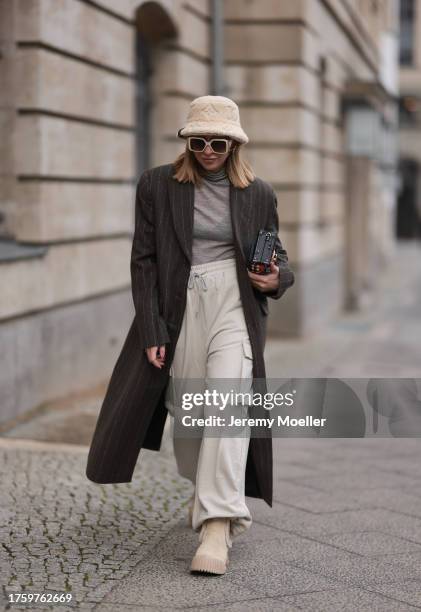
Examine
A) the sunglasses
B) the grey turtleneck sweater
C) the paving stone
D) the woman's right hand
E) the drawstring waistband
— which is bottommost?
the paving stone

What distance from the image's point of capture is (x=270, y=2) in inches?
488

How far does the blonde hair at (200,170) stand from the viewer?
4188mm

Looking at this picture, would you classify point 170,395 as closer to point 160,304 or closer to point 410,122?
point 160,304

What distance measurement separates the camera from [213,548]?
13.5 feet

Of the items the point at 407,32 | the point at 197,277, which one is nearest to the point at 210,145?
the point at 197,277

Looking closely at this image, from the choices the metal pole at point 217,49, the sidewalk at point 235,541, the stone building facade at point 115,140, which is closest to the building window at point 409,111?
the stone building facade at point 115,140

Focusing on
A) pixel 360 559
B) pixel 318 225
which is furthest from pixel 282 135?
pixel 360 559

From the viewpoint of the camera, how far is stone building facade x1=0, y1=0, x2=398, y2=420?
7336 mm

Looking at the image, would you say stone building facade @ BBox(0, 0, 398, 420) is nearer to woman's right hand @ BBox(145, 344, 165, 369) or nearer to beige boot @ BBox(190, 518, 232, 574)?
Result: woman's right hand @ BBox(145, 344, 165, 369)

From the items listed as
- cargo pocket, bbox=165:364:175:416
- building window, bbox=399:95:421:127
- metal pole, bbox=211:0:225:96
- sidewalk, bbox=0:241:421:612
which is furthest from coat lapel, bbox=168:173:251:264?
building window, bbox=399:95:421:127

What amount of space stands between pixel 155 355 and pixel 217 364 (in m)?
0.24

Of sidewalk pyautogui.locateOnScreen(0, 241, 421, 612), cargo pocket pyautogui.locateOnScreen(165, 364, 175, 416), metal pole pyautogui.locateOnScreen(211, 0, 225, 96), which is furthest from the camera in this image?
metal pole pyautogui.locateOnScreen(211, 0, 225, 96)

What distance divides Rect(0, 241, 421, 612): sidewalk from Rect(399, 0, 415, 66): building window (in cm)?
3879

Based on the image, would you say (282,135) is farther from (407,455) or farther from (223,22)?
(407,455)
